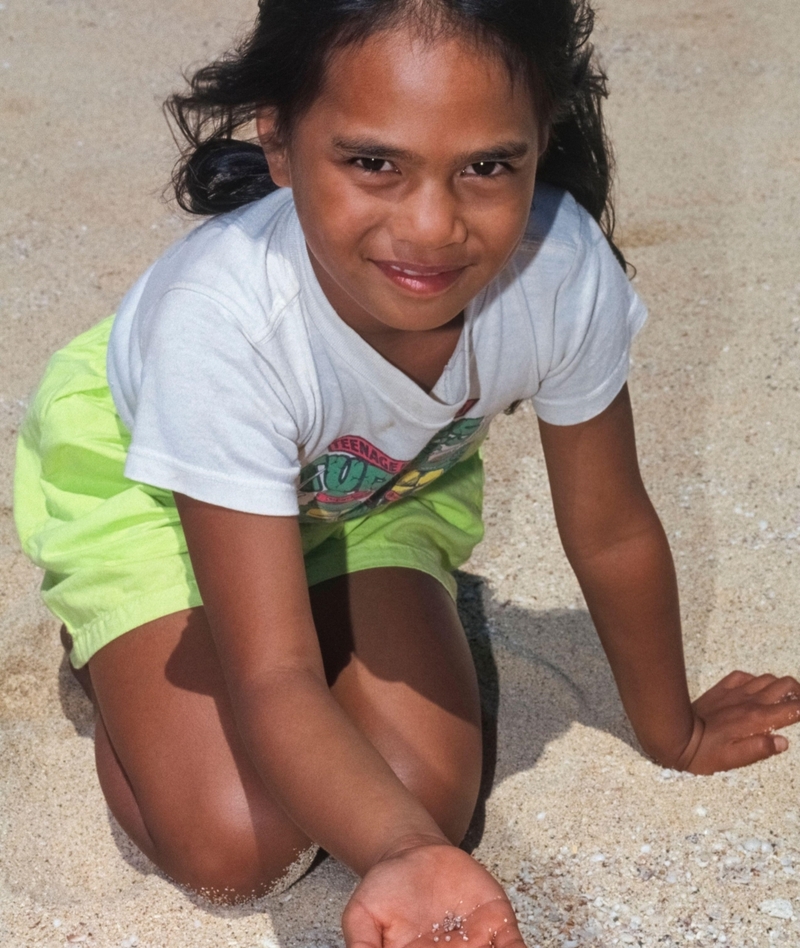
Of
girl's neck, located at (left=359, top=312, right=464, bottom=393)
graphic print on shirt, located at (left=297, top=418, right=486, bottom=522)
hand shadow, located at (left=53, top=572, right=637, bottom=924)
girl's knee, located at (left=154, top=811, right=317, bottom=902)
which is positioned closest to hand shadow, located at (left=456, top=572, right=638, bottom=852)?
hand shadow, located at (left=53, top=572, right=637, bottom=924)

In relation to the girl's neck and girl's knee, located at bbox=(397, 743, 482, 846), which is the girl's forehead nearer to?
the girl's neck

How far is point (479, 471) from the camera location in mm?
1838

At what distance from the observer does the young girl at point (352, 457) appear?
1187 mm

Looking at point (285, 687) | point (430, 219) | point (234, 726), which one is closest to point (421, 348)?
point (430, 219)

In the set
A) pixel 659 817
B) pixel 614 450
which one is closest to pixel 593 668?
pixel 659 817

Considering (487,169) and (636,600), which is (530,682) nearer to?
(636,600)

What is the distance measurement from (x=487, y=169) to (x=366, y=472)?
1.34 ft

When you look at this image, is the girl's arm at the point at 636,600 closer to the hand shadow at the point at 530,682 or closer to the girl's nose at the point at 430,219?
the hand shadow at the point at 530,682

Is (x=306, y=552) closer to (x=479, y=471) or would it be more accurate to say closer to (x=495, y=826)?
(x=479, y=471)

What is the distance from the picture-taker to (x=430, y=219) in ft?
3.93

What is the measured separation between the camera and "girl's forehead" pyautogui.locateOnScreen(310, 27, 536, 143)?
1.15 m

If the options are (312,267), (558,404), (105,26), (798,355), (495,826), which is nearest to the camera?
(312,267)

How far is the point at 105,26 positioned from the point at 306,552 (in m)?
2.76

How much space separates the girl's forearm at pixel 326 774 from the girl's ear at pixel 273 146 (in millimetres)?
498
